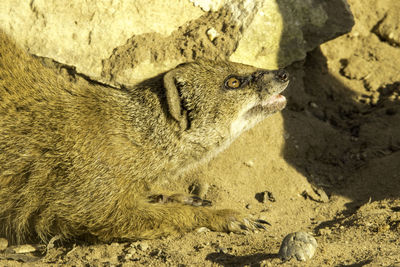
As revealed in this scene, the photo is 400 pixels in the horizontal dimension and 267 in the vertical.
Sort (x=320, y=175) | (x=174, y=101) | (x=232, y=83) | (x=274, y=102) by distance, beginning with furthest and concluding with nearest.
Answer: (x=320, y=175) → (x=274, y=102) → (x=232, y=83) → (x=174, y=101)

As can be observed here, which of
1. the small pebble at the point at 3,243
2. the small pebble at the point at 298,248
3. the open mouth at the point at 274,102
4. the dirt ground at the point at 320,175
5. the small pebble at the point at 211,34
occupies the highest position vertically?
the small pebble at the point at 211,34

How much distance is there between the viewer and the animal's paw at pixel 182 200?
5.34m

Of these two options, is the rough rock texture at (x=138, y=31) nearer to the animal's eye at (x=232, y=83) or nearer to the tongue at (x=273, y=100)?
the animal's eye at (x=232, y=83)

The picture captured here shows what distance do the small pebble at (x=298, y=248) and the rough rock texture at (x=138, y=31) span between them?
236cm

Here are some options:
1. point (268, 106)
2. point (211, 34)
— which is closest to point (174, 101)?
point (268, 106)

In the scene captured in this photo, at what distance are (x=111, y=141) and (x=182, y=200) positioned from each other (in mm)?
1206

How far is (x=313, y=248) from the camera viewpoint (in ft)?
12.5

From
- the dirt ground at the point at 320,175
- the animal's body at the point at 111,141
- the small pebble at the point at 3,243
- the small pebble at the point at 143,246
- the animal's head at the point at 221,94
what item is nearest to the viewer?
the dirt ground at the point at 320,175

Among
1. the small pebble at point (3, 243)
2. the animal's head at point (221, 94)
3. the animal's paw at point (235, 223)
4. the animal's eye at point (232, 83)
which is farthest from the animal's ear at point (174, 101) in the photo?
the small pebble at point (3, 243)

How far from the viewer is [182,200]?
539 cm

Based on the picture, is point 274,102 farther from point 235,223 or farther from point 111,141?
point 111,141

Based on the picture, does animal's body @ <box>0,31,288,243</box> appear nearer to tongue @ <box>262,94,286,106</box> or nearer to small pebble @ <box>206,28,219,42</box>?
tongue @ <box>262,94,286,106</box>

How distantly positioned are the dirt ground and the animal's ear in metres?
1.15

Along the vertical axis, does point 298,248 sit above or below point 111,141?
below
